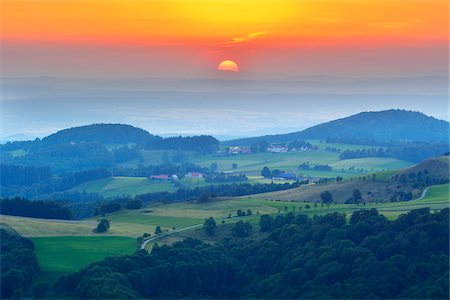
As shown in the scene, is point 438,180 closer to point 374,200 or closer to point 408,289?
point 374,200

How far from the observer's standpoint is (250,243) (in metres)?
82.6

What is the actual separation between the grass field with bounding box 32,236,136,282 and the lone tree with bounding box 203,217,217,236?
7.79 meters

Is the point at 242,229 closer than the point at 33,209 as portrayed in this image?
Yes

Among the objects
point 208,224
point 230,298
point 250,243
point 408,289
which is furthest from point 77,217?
Result: point 408,289

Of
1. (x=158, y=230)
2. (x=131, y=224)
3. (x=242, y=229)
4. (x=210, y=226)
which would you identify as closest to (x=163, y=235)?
(x=158, y=230)

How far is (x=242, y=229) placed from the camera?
288 ft

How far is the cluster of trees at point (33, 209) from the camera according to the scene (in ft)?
327

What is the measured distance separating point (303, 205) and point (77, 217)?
26268 mm

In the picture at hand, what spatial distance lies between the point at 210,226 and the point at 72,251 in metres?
15.1

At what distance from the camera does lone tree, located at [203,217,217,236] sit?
8783 centimetres

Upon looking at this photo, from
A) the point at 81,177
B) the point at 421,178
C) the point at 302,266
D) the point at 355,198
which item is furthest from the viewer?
the point at 81,177

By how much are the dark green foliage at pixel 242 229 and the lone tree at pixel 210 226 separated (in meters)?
1.91

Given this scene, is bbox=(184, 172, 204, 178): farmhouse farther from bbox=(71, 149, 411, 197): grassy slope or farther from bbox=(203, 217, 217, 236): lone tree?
bbox=(203, 217, 217, 236): lone tree

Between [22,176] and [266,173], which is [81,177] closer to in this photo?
Result: [22,176]
